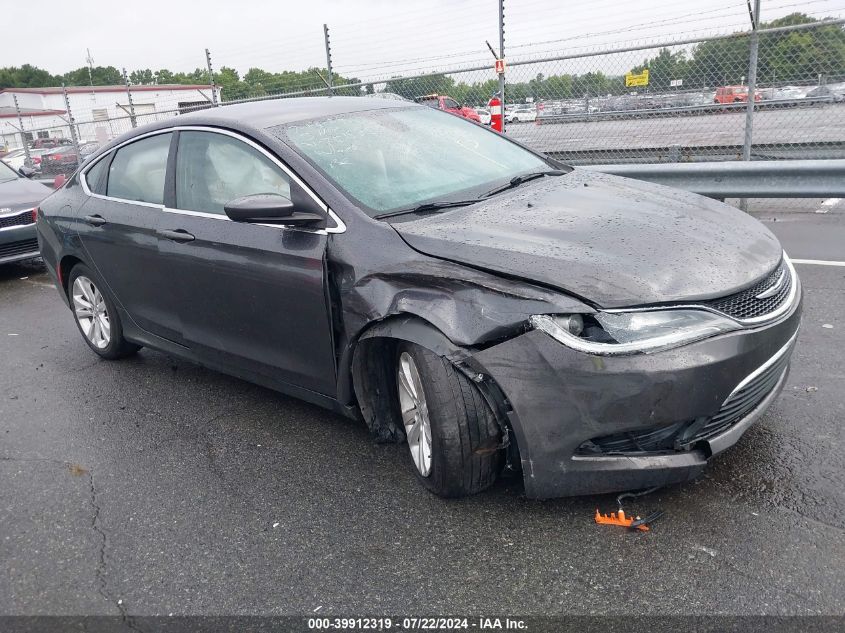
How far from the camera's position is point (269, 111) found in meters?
3.87

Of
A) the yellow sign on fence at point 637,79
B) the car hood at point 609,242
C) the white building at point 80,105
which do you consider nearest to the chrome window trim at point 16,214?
the car hood at point 609,242

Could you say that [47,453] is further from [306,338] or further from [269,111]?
[269,111]

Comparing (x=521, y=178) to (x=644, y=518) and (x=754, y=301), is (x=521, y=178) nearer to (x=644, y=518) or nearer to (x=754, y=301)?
(x=754, y=301)

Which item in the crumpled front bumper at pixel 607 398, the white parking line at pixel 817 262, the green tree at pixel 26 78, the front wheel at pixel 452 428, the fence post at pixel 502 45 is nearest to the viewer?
the crumpled front bumper at pixel 607 398

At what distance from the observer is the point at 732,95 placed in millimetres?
8430

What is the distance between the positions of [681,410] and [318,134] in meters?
2.16

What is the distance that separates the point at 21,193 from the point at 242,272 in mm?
6277

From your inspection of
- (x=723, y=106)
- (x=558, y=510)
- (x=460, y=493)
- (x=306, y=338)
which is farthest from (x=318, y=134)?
(x=723, y=106)

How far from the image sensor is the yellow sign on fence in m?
→ 8.56

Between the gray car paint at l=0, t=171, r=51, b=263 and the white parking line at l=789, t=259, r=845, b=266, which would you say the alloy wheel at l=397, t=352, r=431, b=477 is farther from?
the gray car paint at l=0, t=171, r=51, b=263

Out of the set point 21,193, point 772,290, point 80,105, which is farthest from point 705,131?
point 80,105

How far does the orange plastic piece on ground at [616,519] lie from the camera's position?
107 inches

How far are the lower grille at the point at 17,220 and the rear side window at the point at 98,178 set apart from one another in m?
3.77

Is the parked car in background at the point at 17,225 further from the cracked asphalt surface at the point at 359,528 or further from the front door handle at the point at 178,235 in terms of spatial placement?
the front door handle at the point at 178,235
